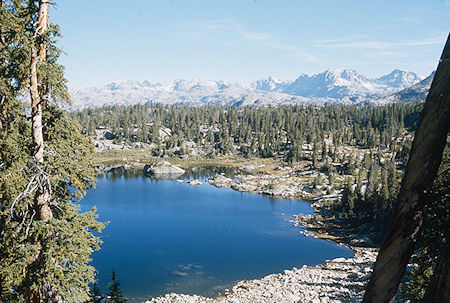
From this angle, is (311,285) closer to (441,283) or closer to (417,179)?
(441,283)

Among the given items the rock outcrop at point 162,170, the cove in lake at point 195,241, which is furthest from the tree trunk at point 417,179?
the rock outcrop at point 162,170

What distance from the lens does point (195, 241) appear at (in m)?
50.0

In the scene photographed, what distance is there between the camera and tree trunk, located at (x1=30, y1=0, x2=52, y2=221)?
29.1 feet

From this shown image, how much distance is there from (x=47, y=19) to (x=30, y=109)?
2743mm

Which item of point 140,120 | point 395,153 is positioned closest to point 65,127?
point 395,153

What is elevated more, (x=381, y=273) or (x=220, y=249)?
(x=381, y=273)

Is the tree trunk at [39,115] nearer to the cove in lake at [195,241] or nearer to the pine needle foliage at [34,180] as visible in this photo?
the pine needle foliage at [34,180]

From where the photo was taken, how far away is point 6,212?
8.66m

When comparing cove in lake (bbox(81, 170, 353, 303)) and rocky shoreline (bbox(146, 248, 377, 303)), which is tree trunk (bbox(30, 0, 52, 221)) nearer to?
rocky shoreline (bbox(146, 248, 377, 303))

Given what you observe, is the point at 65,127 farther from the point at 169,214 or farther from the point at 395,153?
the point at 395,153

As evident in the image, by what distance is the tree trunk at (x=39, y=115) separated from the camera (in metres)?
8.88

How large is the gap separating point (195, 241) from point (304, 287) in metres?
22.5

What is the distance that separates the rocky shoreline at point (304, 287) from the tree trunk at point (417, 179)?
2594 cm

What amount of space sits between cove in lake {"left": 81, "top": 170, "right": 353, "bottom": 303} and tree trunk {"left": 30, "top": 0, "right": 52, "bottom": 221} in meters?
26.9
